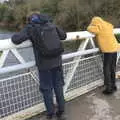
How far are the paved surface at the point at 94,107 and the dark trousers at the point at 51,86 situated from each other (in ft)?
0.80

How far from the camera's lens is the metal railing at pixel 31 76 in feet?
12.8

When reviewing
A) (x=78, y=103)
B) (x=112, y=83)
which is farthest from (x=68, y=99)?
(x=112, y=83)

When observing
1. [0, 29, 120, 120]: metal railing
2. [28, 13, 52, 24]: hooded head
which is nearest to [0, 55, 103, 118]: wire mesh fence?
[0, 29, 120, 120]: metal railing

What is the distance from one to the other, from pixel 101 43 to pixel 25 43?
1.50 m

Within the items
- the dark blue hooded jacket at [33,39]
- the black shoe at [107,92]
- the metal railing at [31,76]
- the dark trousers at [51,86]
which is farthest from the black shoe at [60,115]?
the black shoe at [107,92]

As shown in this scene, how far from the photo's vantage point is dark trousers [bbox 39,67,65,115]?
390cm

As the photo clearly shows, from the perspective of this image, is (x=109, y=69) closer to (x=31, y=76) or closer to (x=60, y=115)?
(x=60, y=115)

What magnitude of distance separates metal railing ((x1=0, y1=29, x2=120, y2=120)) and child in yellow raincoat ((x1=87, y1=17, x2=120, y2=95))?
0.13 metres

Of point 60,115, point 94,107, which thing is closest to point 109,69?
point 94,107

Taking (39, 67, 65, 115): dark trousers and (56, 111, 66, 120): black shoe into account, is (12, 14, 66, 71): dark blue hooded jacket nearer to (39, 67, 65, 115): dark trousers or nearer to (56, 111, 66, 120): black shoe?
(39, 67, 65, 115): dark trousers

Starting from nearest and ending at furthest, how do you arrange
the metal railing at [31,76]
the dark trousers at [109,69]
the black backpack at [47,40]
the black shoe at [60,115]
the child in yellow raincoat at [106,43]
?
1. the black backpack at [47,40]
2. the metal railing at [31,76]
3. the black shoe at [60,115]
4. the child in yellow raincoat at [106,43]
5. the dark trousers at [109,69]

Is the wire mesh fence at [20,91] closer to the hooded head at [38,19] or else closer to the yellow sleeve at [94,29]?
the yellow sleeve at [94,29]

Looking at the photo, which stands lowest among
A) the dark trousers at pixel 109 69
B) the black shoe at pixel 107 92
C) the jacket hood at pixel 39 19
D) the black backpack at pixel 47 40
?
the black shoe at pixel 107 92

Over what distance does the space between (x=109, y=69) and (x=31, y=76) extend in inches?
58.2
